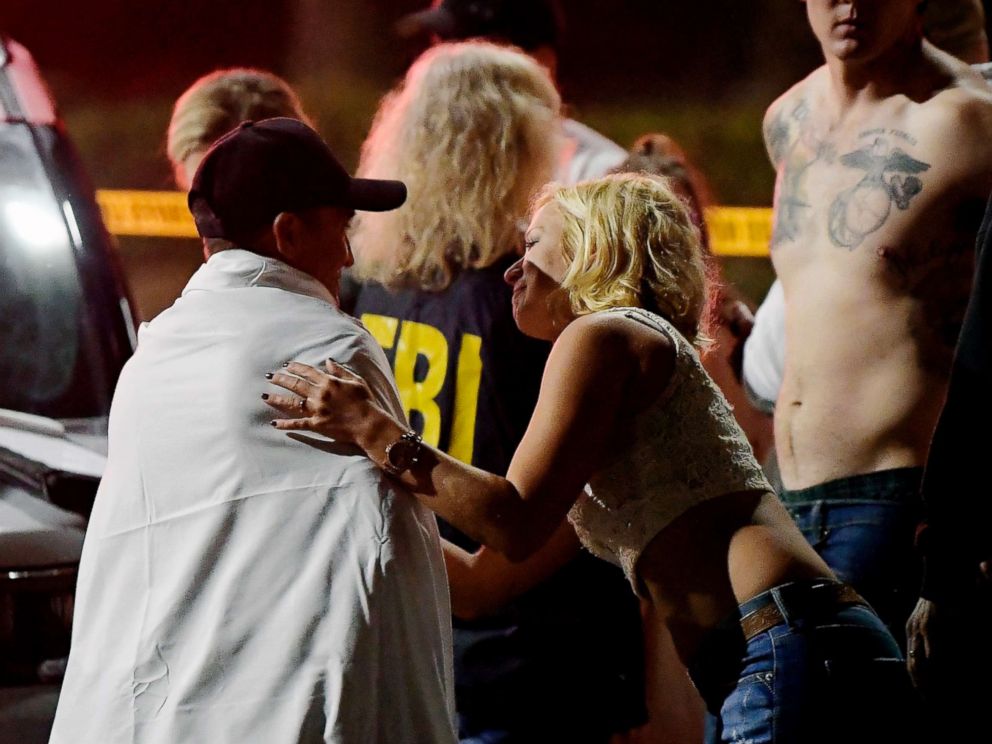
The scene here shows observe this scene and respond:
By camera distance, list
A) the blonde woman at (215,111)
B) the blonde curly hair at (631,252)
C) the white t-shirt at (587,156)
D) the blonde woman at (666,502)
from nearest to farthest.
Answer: the blonde woman at (666,502), the blonde curly hair at (631,252), the blonde woman at (215,111), the white t-shirt at (587,156)

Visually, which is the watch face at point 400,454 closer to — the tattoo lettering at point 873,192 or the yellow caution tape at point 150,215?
the tattoo lettering at point 873,192

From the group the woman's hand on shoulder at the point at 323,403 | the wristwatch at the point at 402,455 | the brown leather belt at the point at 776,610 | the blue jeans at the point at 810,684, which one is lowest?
the blue jeans at the point at 810,684

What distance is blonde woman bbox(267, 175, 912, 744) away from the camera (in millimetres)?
2133

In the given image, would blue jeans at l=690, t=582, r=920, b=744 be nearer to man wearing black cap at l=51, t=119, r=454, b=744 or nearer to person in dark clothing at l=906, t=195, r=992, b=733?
person in dark clothing at l=906, t=195, r=992, b=733

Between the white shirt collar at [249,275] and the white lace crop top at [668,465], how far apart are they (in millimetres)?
513

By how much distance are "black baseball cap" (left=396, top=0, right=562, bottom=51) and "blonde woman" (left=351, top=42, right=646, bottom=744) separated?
1.00 m

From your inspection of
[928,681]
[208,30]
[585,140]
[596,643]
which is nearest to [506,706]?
[596,643]

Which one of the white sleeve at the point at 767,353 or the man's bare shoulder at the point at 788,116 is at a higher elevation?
the man's bare shoulder at the point at 788,116

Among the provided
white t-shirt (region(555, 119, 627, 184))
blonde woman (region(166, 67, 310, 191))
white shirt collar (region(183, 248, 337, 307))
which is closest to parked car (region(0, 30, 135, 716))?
blonde woman (region(166, 67, 310, 191))

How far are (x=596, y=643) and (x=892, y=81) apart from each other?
1.40m

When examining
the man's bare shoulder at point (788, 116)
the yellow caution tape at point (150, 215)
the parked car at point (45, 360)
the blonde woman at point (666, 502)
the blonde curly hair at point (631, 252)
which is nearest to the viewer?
the blonde woman at point (666, 502)

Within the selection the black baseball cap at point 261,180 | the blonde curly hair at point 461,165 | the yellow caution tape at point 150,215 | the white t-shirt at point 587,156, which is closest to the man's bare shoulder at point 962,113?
the blonde curly hair at point 461,165

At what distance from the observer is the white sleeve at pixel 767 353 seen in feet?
11.7

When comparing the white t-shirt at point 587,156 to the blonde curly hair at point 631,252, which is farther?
the white t-shirt at point 587,156
